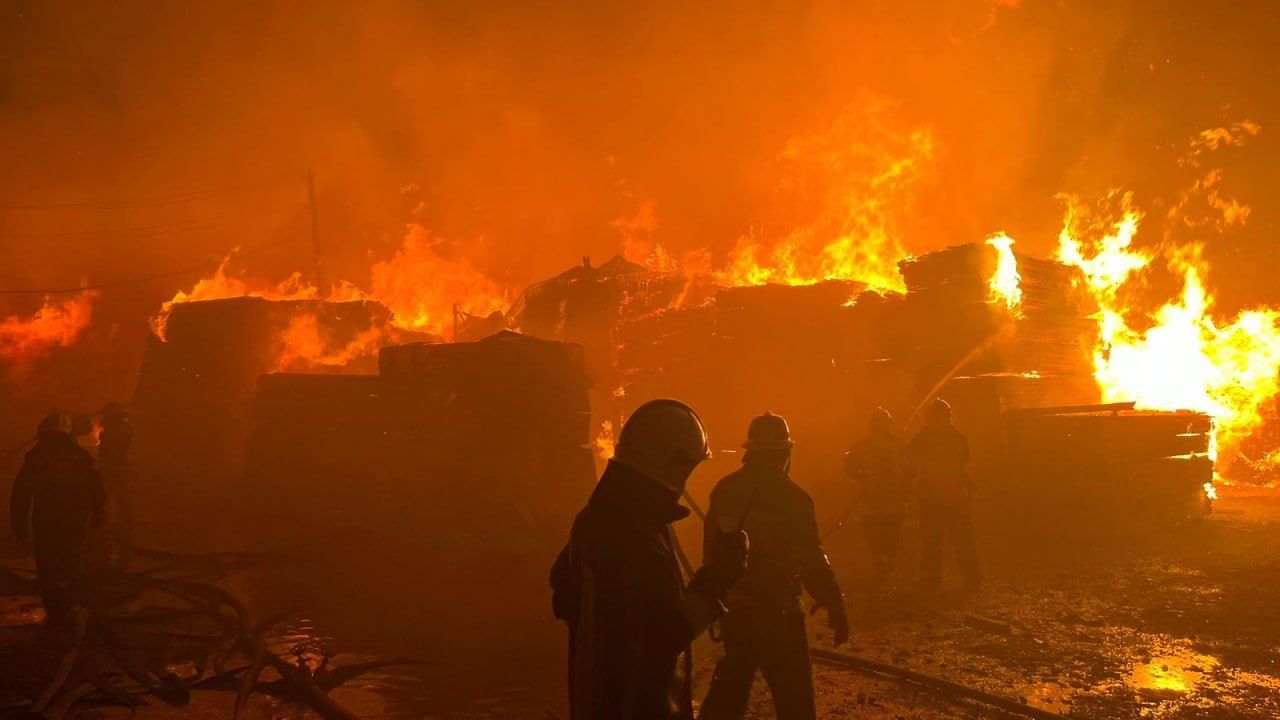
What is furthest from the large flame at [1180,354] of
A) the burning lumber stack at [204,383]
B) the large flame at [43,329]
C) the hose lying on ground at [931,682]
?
the large flame at [43,329]

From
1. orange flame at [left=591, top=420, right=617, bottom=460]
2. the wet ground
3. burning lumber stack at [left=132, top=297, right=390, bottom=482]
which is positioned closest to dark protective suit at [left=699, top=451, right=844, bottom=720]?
the wet ground

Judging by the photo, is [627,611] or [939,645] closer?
[627,611]

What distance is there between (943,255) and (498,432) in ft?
26.2

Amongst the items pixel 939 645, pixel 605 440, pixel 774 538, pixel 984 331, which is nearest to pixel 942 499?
pixel 939 645

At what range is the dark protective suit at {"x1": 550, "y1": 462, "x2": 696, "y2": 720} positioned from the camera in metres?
2.25

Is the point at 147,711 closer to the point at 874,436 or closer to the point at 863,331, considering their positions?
the point at 874,436

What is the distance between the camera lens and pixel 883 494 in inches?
363

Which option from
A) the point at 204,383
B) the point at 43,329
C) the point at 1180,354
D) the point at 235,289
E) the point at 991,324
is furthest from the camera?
the point at 43,329

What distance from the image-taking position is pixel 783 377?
15.8m

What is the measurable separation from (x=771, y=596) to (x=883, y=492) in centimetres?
565

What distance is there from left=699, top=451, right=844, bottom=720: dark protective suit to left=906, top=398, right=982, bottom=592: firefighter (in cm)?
455

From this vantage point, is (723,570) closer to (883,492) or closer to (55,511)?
(883,492)

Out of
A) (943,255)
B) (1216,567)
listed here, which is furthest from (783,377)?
(1216,567)

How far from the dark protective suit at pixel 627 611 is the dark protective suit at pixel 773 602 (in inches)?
55.8
